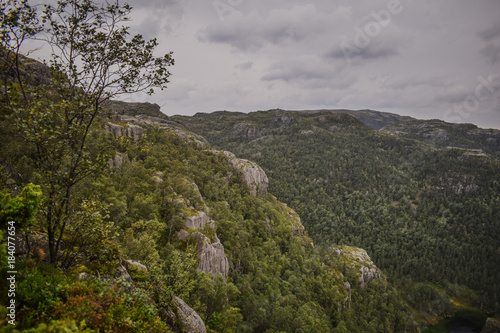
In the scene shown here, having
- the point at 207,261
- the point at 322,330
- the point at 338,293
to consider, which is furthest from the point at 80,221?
the point at 338,293

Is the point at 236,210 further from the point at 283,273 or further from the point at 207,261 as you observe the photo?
the point at 207,261

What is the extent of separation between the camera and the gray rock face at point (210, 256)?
157 feet

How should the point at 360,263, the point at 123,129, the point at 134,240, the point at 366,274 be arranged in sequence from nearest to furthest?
the point at 134,240
the point at 123,129
the point at 366,274
the point at 360,263

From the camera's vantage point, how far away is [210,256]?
1970 inches

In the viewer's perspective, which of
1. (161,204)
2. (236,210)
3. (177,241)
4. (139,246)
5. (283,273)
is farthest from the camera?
(236,210)

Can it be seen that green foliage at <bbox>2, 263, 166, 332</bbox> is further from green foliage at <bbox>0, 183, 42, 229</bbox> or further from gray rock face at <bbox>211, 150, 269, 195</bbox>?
gray rock face at <bbox>211, 150, 269, 195</bbox>

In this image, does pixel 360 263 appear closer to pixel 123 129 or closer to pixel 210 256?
pixel 210 256

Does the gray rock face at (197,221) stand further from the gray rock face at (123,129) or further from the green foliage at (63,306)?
the green foliage at (63,306)

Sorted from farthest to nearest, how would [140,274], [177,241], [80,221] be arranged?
[177,241] → [140,274] → [80,221]

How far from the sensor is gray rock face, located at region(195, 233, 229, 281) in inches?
1879

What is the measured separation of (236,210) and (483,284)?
643 ft

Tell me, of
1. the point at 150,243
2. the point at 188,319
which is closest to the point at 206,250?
the point at 150,243

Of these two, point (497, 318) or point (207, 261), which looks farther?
point (497, 318)

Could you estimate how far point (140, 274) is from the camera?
693 inches
